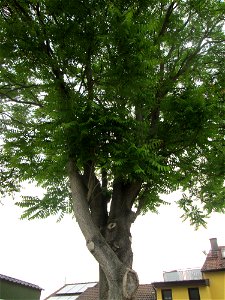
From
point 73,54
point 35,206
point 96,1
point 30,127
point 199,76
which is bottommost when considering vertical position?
point 35,206

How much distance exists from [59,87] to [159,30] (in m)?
3.50

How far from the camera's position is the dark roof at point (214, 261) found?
23.2 meters

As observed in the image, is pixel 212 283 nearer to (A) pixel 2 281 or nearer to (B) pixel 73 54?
(A) pixel 2 281

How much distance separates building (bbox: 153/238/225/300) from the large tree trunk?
19613mm

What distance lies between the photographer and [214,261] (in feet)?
80.7

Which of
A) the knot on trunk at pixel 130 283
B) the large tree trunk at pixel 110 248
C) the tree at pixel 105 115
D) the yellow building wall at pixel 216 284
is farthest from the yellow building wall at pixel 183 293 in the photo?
the knot on trunk at pixel 130 283

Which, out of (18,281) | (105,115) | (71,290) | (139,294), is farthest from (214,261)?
(105,115)

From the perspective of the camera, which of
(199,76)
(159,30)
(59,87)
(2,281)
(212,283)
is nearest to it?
(59,87)

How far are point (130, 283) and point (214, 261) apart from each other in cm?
2205

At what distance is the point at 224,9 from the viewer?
7.31 metres

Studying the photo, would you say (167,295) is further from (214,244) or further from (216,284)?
(214,244)

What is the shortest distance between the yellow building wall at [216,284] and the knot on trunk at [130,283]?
794 inches

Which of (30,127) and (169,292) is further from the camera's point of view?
(169,292)

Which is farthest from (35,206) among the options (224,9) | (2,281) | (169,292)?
(169,292)
